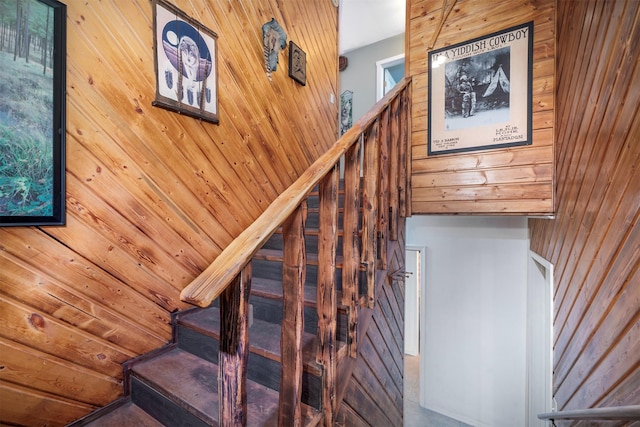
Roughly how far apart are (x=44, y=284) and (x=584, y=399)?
8.02ft

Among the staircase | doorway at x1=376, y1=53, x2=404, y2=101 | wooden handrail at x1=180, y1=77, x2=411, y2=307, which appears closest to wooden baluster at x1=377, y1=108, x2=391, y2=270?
the staircase

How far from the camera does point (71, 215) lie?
1.31 m

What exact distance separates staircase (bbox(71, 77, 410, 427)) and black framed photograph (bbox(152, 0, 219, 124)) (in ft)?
3.37

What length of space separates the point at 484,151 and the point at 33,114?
2595 millimetres

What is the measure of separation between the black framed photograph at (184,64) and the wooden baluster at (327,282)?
3.68 ft

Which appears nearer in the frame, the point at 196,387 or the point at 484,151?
the point at 196,387

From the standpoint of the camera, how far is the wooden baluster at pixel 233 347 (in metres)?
0.77

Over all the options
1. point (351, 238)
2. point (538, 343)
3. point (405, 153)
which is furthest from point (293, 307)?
point (538, 343)

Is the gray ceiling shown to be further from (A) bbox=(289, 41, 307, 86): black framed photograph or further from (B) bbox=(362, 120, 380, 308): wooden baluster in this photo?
(B) bbox=(362, 120, 380, 308): wooden baluster

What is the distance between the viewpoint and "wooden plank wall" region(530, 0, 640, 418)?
0.99 meters

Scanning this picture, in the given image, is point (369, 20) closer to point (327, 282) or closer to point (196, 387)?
point (327, 282)

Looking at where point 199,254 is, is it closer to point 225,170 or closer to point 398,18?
point 225,170

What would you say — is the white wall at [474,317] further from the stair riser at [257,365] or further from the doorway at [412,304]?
the stair riser at [257,365]

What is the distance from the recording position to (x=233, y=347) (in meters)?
0.77
